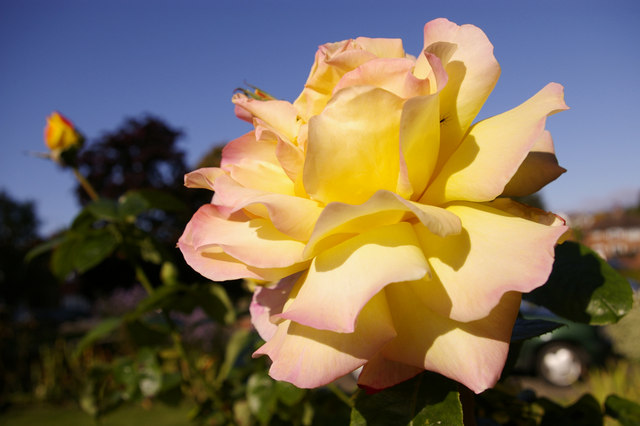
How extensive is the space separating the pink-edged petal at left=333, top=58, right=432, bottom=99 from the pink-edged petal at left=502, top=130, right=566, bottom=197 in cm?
13

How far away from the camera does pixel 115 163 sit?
10.2 m

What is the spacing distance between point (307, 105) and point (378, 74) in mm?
86

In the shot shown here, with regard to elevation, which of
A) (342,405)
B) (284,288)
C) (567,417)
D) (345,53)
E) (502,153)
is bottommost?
(342,405)

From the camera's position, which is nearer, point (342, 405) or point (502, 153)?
point (502, 153)

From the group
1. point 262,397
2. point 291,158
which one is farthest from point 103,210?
point 291,158

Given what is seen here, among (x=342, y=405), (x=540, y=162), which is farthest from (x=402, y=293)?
(x=342, y=405)

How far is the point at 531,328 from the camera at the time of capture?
1.70 ft

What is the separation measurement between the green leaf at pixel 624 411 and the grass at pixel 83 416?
171 inches

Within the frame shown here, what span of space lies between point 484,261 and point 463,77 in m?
0.19

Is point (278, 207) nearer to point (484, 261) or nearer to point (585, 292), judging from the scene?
point (484, 261)

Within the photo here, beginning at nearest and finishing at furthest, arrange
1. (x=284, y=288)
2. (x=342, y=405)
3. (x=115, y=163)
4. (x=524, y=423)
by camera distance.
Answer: (x=284, y=288) → (x=524, y=423) → (x=342, y=405) → (x=115, y=163)

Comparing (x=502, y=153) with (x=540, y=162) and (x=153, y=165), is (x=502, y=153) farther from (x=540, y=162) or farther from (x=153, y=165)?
(x=153, y=165)

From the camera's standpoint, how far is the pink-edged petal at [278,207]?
0.40 metres

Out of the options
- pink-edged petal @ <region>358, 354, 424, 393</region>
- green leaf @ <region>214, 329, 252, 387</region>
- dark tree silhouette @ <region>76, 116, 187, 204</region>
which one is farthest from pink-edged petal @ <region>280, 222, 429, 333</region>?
dark tree silhouette @ <region>76, 116, 187, 204</region>
